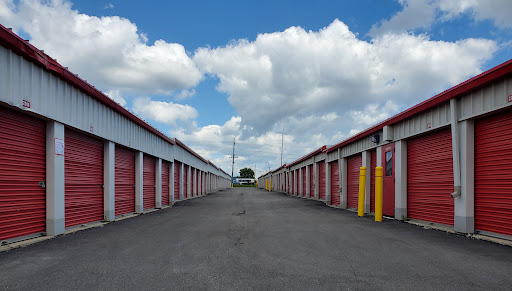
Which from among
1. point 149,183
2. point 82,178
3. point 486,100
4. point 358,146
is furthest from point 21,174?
point 358,146

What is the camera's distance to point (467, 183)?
788 cm

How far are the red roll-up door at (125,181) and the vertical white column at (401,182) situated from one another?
10.7m

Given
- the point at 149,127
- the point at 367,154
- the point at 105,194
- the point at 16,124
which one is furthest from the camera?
the point at 149,127

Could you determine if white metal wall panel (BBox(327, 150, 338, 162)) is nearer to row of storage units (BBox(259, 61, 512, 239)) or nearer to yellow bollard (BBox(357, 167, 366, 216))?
row of storage units (BBox(259, 61, 512, 239))

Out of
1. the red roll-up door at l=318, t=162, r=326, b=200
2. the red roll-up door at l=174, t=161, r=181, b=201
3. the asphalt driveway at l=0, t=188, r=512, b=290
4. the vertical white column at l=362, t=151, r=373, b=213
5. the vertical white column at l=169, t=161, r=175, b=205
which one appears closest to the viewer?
the asphalt driveway at l=0, t=188, r=512, b=290

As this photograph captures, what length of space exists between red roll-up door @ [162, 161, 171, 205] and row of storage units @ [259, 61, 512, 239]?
12.0 m

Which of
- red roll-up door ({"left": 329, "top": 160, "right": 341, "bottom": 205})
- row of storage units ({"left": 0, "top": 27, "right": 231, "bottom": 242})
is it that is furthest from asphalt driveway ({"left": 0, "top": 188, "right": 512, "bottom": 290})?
red roll-up door ({"left": 329, "top": 160, "right": 341, "bottom": 205})

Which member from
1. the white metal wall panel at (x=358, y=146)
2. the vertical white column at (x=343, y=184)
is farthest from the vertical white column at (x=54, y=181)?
the vertical white column at (x=343, y=184)

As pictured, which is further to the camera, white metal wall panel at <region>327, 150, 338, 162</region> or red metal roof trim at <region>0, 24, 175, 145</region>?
white metal wall panel at <region>327, 150, 338, 162</region>

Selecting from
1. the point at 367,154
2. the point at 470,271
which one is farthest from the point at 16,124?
the point at 367,154

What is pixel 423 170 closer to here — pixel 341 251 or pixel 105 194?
pixel 341 251

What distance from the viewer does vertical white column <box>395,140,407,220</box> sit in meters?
11.2

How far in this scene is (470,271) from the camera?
459cm

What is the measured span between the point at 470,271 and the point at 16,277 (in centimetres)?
651
